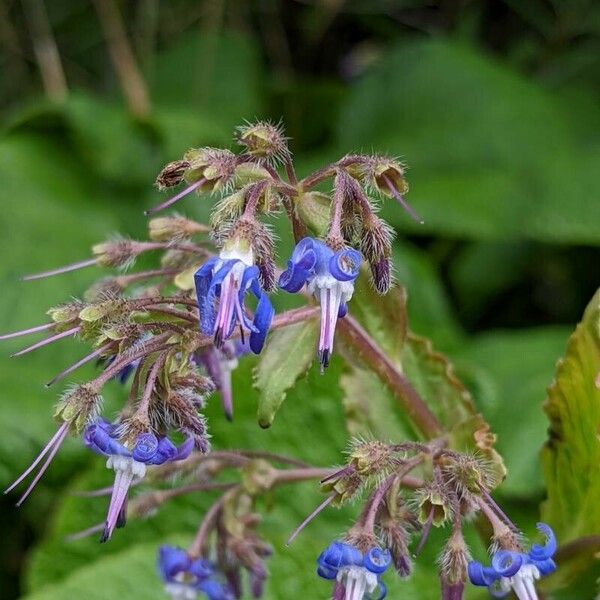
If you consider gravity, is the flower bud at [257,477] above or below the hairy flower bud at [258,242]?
below

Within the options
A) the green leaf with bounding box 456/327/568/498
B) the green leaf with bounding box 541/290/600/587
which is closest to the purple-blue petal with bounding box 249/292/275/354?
the green leaf with bounding box 541/290/600/587

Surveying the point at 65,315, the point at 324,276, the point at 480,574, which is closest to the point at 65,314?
the point at 65,315

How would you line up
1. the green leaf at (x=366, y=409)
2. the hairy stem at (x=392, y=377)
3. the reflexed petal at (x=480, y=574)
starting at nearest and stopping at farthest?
the reflexed petal at (x=480, y=574) → the hairy stem at (x=392, y=377) → the green leaf at (x=366, y=409)

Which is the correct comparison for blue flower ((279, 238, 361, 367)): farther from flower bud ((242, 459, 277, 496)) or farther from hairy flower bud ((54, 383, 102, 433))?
flower bud ((242, 459, 277, 496))

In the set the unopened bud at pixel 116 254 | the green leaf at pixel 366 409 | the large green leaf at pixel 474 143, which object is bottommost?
the large green leaf at pixel 474 143

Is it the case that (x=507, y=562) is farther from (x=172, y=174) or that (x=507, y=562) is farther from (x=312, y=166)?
(x=312, y=166)

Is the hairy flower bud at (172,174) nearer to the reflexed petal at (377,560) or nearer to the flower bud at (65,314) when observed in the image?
the flower bud at (65,314)

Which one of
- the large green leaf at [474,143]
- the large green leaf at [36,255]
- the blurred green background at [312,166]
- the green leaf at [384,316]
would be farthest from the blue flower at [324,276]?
the large green leaf at [474,143]
